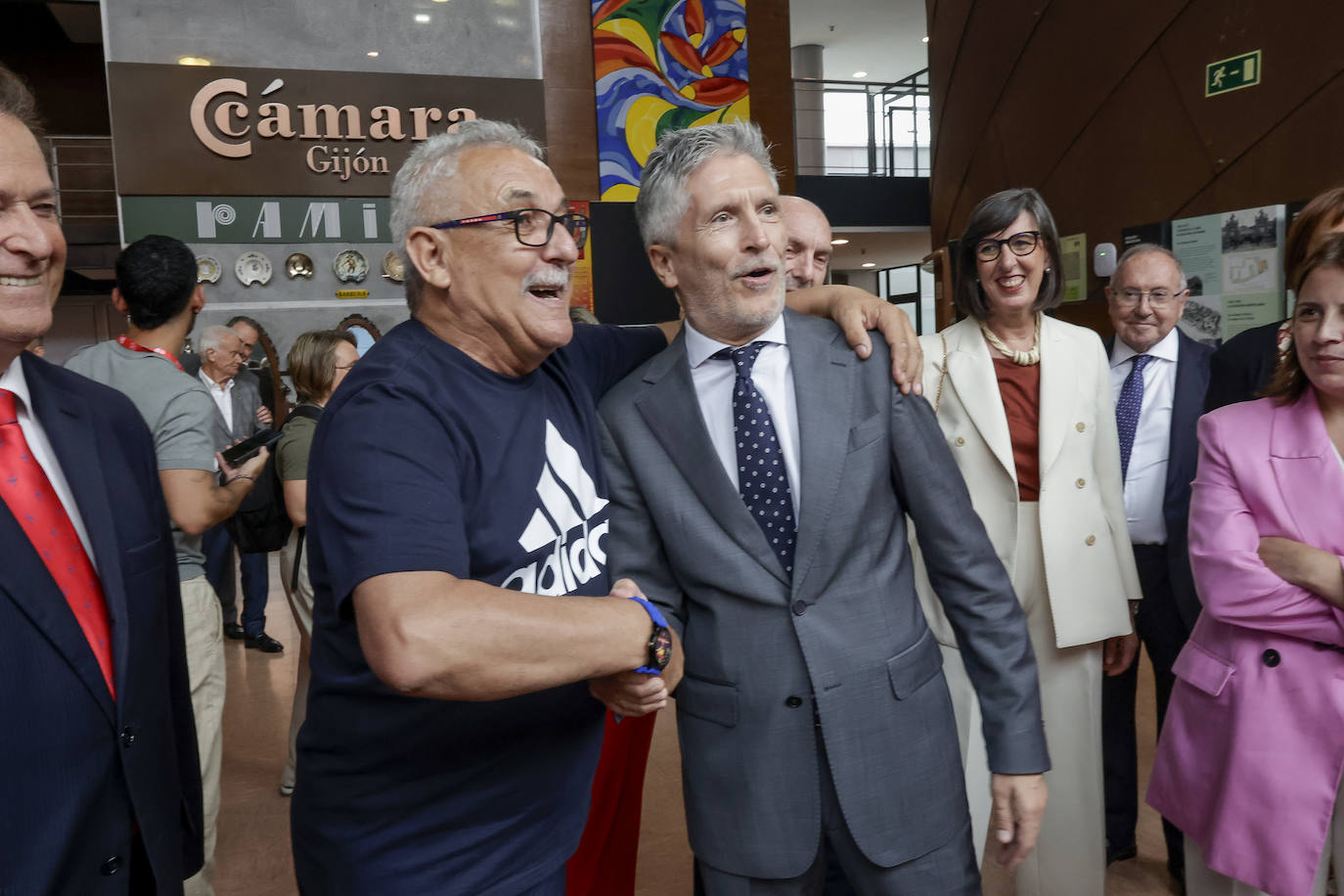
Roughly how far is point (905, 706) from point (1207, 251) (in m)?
4.22

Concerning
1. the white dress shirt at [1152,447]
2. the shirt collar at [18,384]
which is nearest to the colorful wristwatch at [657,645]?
the shirt collar at [18,384]

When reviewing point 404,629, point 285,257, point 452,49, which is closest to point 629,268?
point 452,49

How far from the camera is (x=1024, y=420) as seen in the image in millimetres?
2582

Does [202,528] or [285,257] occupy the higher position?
[285,257]

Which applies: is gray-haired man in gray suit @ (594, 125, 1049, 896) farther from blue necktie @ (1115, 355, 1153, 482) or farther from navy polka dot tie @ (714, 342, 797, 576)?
blue necktie @ (1115, 355, 1153, 482)

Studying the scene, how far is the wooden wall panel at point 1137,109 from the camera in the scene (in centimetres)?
414

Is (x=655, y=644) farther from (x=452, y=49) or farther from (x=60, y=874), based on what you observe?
(x=452, y=49)

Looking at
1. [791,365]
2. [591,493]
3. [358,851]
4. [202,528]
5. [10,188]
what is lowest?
[358,851]

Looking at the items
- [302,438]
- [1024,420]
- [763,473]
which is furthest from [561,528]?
[302,438]

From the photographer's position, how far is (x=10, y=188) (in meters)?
1.22

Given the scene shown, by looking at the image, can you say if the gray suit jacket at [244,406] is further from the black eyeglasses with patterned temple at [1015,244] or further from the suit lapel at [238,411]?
the black eyeglasses with patterned temple at [1015,244]

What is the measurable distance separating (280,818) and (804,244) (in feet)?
10.1

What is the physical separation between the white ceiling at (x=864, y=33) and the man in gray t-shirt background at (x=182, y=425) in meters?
14.1

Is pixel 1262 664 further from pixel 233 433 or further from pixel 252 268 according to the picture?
pixel 252 268
